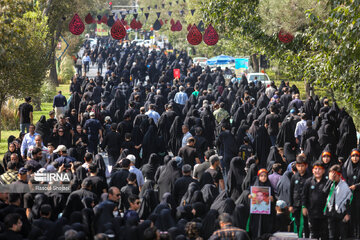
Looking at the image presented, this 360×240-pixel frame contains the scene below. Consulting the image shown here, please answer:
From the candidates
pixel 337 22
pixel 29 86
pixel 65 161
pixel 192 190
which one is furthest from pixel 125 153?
pixel 29 86

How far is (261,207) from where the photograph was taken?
11.0 meters

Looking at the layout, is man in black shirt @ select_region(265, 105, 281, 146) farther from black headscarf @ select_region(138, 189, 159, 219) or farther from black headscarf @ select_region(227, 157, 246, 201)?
black headscarf @ select_region(138, 189, 159, 219)

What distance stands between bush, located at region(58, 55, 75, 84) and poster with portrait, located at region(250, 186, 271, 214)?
37449 millimetres

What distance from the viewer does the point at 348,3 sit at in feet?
48.1

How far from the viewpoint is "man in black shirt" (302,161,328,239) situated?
11828 mm

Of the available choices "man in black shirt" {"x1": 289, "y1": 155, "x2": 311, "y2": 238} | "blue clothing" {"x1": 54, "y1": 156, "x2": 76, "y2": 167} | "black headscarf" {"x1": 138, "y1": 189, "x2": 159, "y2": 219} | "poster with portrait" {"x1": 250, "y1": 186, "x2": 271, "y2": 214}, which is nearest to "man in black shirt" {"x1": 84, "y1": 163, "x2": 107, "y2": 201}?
"black headscarf" {"x1": 138, "y1": 189, "x2": 159, "y2": 219}

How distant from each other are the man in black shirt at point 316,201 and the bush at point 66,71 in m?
36.8

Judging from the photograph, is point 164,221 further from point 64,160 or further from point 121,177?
point 64,160

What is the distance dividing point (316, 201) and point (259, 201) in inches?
50.6

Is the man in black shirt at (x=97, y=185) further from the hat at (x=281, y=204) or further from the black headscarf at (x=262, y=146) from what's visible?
the black headscarf at (x=262, y=146)

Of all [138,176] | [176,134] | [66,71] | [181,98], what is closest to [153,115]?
[176,134]

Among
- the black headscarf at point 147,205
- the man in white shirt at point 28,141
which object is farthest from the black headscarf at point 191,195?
the man in white shirt at point 28,141

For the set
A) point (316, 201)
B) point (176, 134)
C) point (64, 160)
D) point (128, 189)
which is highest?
point (176, 134)

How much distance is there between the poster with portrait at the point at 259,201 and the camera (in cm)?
1098
